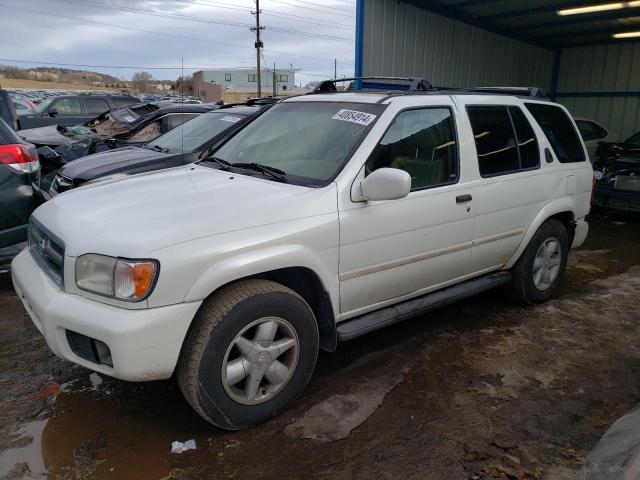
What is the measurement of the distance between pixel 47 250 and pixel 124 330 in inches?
→ 35.8

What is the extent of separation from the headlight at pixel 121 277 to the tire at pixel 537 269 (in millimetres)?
3244

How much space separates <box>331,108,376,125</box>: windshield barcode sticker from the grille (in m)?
1.89

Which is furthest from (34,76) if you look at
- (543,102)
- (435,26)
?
(543,102)

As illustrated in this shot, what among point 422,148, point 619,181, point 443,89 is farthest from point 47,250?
point 619,181

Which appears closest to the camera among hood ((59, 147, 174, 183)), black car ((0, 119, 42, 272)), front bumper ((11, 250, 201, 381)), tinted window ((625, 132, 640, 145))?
front bumper ((11, 250, 201, 381))

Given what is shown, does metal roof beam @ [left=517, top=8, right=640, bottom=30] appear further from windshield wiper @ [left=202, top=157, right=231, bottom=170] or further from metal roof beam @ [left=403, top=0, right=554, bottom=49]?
windshield wiper @ [left=202, top=157, right=231, bottom=170]

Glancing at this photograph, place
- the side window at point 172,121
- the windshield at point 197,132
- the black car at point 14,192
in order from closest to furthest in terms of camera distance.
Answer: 1. the black car at point 14,192
2. the windshield at point 197,132
3. the side window at point 172,121

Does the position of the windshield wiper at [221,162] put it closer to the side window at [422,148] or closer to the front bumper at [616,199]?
the side window at [422,148]

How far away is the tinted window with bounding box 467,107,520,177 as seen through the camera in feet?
13.0

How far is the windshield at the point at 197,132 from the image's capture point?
6523 mm

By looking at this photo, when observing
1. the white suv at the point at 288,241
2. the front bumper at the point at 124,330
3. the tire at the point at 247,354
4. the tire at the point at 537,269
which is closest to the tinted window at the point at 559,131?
the white suv at the point at 288,241

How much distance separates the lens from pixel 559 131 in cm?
478

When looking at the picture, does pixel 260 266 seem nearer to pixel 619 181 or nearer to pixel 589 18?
pixel 619 181

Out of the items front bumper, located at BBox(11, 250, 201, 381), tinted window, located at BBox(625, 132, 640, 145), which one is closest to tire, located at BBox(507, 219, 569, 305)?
front bumper, located at BBox(11, 250, 201, 381)
